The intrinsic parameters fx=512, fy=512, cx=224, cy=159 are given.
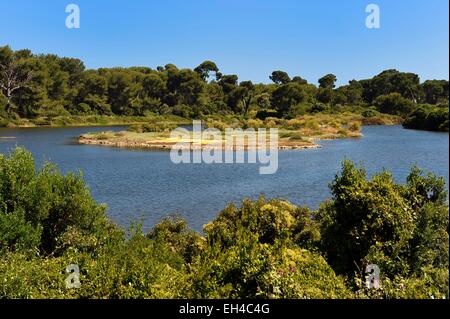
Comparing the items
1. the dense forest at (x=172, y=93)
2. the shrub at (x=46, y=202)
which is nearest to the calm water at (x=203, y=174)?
the shrub at (x=46, y=202)

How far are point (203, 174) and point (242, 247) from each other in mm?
40123

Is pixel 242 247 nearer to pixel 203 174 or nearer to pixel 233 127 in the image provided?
pixel 203 174

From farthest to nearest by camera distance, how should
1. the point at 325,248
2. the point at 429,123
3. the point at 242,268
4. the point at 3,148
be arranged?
the point at 429,123
the point at 3,148
the point at 325,248
the point at 242,268

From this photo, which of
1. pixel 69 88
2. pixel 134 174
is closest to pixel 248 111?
pixel 69 88

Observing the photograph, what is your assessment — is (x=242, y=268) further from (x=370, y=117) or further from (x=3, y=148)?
(x=370, y=117)

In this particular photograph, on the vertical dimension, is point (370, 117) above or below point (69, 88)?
below

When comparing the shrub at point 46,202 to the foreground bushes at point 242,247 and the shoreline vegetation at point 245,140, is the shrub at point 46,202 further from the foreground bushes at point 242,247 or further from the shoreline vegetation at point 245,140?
the shoreline vegetation at point 245,140

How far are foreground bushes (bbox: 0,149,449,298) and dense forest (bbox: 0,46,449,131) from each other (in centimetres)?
10846

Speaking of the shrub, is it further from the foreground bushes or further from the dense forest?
the dense forest

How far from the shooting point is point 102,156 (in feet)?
227

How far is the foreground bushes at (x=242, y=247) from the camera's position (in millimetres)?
10422

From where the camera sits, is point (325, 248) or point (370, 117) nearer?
point (325, 248)

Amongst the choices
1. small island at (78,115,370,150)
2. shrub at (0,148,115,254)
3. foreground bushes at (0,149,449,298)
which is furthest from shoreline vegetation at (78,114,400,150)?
foreground bushes at (0,149,449,298)
